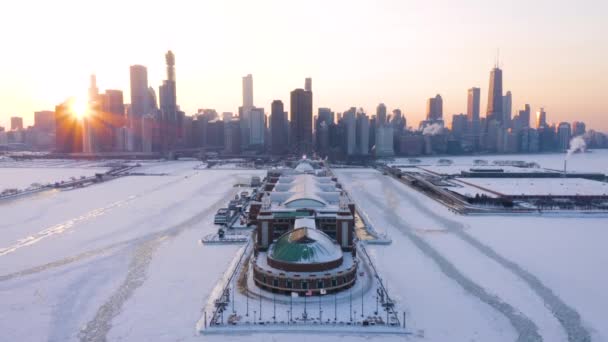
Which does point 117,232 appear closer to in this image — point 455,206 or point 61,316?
point 61,316

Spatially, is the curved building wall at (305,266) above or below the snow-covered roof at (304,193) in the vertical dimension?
below

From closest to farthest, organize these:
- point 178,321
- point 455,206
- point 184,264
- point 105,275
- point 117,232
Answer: point 178,321
point 105,275
point 184,264
point 117,232
point 455,206

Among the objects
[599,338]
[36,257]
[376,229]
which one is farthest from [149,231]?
[599,338]

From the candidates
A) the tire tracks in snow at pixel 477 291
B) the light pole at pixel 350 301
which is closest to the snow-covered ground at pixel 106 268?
the light pole at pixel 350 301

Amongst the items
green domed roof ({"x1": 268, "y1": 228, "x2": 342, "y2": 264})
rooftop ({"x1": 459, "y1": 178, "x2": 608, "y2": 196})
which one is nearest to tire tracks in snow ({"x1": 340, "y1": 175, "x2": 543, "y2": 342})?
green domed roof ({"x1": 268, "y1": 228, "x2": 342, "y2": 264})

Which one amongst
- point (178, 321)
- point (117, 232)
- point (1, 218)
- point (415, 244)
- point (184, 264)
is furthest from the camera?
point (1, 218)

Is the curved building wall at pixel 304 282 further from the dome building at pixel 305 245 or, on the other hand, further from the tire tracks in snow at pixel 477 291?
the tire tracks in snow at pixel 477 291
